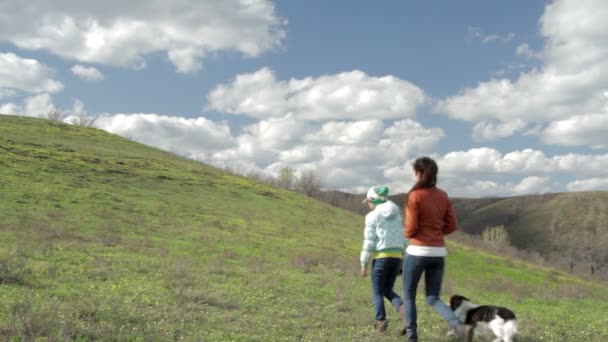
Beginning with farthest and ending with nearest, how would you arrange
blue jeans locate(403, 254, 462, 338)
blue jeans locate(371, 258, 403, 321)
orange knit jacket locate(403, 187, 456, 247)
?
blue jeans locate(371, 258, 403, 321) → blue jeans locate(403, 254, 462, 338) → orange knit jacket locate(403, 187, 456, 247)

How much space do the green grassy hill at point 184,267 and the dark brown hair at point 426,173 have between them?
3076mm

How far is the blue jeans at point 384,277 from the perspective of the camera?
873 cm

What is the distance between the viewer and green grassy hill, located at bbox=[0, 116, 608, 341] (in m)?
9.30

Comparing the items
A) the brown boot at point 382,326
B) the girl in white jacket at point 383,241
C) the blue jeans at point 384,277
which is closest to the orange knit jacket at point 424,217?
the girl in white jacket at point 383,241

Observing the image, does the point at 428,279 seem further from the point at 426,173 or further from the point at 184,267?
the point at 184,267

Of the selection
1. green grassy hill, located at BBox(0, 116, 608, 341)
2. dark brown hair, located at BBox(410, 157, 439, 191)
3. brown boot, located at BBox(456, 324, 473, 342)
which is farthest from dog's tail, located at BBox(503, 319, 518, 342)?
dark brown hair, located at BBox(410, 157, 439, 191)

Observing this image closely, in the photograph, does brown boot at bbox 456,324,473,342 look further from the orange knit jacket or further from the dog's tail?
the orange knit jacket

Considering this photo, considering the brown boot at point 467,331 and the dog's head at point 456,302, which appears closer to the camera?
the brown boot at point 467,331

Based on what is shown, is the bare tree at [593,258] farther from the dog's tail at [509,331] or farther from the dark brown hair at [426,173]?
the dark brown hair at [426,173]

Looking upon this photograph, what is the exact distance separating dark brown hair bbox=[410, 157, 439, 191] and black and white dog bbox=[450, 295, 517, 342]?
A: 2.38 m

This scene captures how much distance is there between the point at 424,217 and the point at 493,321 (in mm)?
2128

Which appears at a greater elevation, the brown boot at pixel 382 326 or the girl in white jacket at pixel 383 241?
the girl in white jacket at pixel 383 241

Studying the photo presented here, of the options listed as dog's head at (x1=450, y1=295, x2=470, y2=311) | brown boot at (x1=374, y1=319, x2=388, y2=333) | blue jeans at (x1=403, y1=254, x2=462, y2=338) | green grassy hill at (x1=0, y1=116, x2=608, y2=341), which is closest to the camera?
blue jeans at (x1=403, y1=254, x2=462, y2=338)

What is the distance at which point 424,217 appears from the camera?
761cm
